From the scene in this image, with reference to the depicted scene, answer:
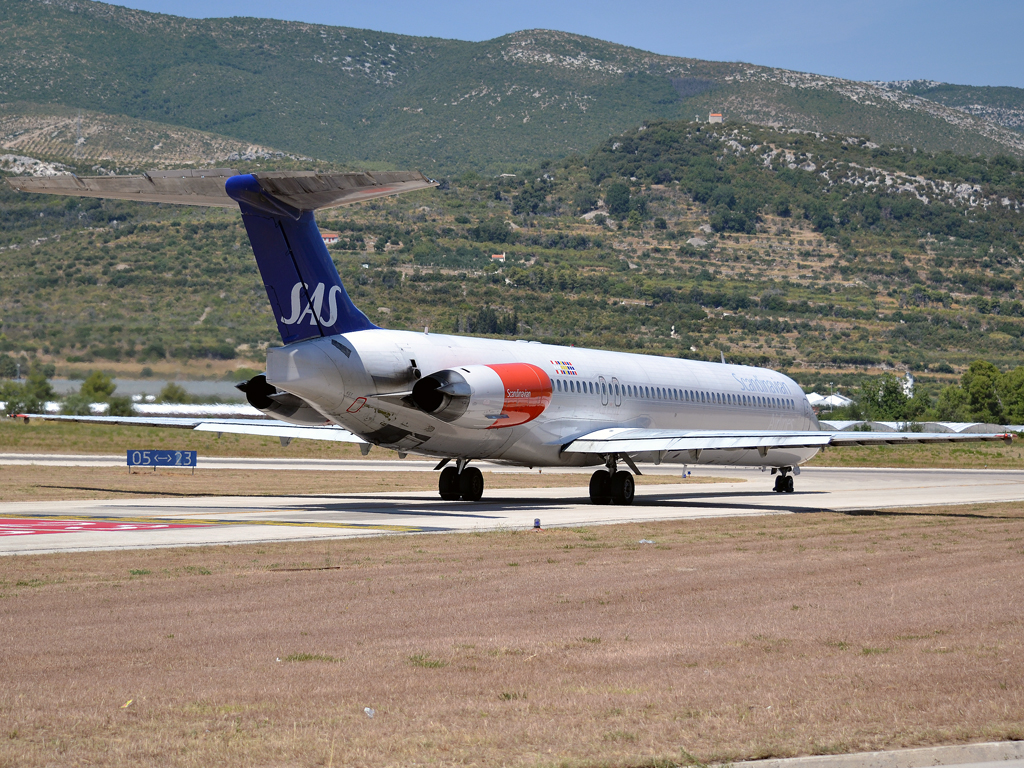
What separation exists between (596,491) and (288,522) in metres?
10.4

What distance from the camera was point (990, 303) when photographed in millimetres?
160250

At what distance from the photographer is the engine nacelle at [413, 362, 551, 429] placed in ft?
83.0

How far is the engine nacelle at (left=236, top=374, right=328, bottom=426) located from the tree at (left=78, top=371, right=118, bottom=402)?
32.3m

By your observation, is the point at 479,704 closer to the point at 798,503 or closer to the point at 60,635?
the point at 60,635

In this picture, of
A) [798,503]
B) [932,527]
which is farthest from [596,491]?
[932,527]

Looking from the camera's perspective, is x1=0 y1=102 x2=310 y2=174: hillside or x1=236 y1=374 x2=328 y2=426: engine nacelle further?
x1=0 y1=102 x2=310 y2=174: hillside

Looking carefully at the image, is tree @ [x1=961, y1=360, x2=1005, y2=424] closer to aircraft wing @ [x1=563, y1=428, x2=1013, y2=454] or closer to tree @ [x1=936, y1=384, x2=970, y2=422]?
tree @ [x1=936, y1=384, x2=970, y2=422]

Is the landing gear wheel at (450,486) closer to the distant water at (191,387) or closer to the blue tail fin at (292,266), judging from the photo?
the blue tail fin at (292,266)

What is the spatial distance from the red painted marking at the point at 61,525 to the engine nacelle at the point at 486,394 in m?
5.81

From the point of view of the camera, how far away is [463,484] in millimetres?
30391

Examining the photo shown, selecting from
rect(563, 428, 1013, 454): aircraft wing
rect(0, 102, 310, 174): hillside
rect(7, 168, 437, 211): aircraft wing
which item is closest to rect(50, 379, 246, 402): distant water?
rect(563, 428, 1013, 454): aircraft wing

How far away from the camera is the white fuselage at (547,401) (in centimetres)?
2394

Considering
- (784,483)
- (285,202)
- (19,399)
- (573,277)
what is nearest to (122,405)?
(19,399)

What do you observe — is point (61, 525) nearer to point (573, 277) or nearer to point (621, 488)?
point (621, 488)
